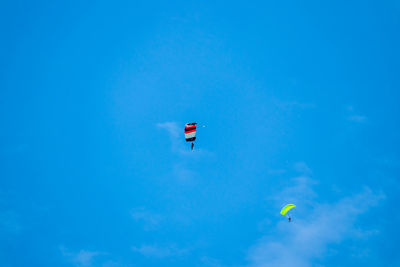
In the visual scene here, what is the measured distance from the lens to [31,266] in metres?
92.8

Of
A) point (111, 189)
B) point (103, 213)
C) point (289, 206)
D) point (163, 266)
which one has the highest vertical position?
point (111, 189)

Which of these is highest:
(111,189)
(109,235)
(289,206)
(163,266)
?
(111,189)

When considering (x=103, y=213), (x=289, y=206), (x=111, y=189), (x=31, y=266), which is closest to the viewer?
(x=289, y=206)

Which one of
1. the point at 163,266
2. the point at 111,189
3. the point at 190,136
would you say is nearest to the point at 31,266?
the point at 163,266

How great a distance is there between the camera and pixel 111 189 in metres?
133

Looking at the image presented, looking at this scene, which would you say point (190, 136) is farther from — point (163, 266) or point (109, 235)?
point (109, 235)

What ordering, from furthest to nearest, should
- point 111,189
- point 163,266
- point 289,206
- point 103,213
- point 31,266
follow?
point 111,189
point 103,213
point 31,266
point 163,266
point 289,206

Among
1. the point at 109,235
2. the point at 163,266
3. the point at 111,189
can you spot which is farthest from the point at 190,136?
the point at 111,189

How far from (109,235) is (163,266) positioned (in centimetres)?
2050

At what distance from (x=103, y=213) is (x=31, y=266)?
21.9 meters

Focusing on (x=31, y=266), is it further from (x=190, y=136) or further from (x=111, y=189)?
(x=190, y=136)

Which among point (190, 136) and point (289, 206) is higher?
point (190, 136)

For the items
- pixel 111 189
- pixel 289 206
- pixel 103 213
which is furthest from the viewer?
pixel 111 189

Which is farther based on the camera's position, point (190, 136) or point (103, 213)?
point (103, 213)
